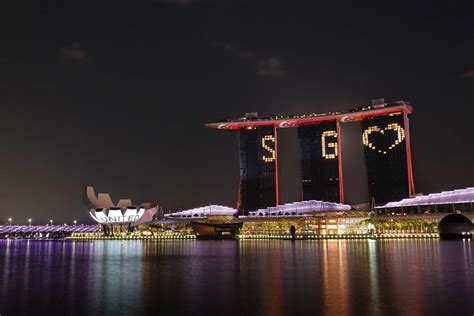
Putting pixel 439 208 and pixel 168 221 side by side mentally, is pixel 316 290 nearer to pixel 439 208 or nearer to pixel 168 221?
pixel 439 208

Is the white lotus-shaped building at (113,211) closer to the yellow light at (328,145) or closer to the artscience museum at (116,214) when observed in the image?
the artscience museum at (116,214)

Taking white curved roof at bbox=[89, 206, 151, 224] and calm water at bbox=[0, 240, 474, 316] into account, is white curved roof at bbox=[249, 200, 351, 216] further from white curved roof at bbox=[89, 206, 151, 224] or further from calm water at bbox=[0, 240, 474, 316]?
calm water at bbox=[0, 240, 474, 316]

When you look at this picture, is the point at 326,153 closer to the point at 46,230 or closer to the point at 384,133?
the point at 384,133

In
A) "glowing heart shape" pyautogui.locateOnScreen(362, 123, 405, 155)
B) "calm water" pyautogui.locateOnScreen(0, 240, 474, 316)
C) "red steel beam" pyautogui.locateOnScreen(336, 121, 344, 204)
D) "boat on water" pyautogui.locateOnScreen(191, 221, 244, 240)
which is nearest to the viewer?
"calm water" pyautogui.locateOnScreen(0, 240, 474, 316)

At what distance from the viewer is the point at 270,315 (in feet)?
45.7

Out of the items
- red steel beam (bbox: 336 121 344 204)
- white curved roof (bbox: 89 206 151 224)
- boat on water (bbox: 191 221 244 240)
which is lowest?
boat on water (bbox: 191 221 244 240)

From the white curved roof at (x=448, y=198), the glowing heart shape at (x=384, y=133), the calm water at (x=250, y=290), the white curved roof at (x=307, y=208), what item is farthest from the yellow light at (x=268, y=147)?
the calm water at (x=250, y=290)

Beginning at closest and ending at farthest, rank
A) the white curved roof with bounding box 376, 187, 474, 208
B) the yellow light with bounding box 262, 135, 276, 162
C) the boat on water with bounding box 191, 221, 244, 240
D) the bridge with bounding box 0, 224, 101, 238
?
the white curved roof with bounding box 376, 187, 474, 208
the boat on water with bounding box 191, 221, 244, 240
the yellow light with bounding box 262, 135, 276, 162
the bridge with bounding box 0, 224, 101, 238

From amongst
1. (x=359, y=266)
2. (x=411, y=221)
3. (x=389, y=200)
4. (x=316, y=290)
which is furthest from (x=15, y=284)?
(x=389, y=200)

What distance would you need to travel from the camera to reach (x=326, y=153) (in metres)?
123

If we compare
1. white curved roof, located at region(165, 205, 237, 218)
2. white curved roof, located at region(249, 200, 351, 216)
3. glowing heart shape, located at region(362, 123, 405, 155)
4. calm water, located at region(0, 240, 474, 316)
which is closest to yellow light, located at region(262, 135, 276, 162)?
white curved roof, located at region(165, 205, 237, 218)

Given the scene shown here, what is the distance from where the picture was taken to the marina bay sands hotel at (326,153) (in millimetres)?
109500

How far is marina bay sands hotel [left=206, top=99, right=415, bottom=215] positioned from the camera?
10950cm

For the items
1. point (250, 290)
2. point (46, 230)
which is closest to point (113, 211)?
point (46, 230)
